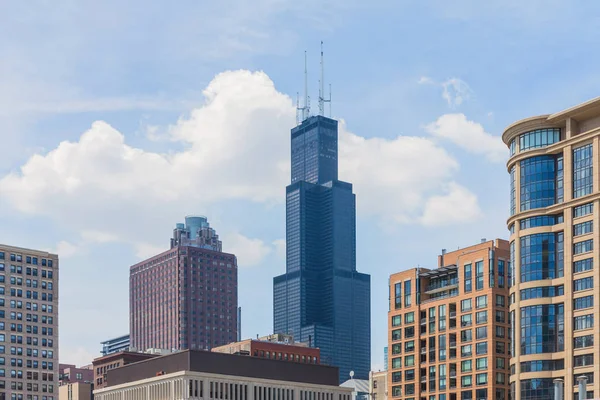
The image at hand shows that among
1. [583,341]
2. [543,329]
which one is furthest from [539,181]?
[583,341]

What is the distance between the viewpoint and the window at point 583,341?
169262 millimetres

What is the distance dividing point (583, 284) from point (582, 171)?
1666 centimetres

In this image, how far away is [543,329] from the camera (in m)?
176

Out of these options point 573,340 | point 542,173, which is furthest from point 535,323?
point 542,173

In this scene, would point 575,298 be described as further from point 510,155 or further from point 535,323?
point 510,155

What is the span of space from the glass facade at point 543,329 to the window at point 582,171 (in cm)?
1734

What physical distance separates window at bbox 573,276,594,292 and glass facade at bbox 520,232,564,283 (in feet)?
12.2

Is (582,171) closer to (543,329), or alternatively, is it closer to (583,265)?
(583,265)

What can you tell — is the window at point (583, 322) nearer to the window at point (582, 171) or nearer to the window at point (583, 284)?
the window at point (583, 284)

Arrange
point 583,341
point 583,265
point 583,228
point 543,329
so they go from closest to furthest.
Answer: point 583,341 → point 583,265 → point 583,228 → point 543,329

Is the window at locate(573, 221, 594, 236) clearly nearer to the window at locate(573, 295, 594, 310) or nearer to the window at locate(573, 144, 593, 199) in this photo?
the window at locate(573, 144, 593, 199)

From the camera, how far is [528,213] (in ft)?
592

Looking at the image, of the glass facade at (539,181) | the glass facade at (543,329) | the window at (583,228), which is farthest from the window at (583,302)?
the glass facade at (539,181)

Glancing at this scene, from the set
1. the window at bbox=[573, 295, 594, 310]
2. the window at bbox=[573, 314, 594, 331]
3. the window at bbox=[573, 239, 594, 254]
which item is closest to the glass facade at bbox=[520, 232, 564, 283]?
the window at bbox=[573, 239, 594, 254]
